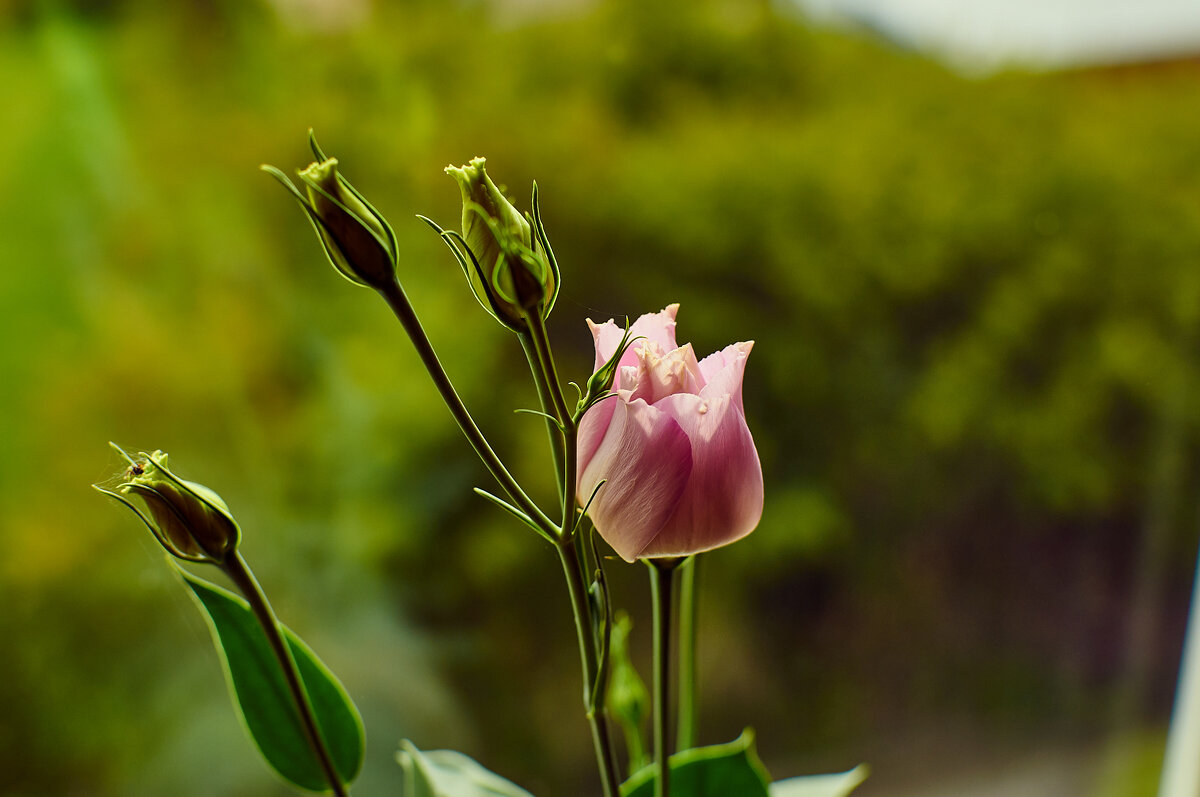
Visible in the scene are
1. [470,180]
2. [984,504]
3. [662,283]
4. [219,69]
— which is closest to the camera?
[470,180]

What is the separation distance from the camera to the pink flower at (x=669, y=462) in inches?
7.9

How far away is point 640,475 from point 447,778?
0.15 meters

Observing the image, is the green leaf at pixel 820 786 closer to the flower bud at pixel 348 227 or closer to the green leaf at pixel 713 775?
the green leaf at pixel 713 775

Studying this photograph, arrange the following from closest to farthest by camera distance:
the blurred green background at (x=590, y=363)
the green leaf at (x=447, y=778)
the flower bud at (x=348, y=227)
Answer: the flower bud at (x=348, y=227) < the green leaf at (x=447, y=778) < the blurred green background at (x=590, y=363)

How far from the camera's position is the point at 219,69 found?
1.54 ft

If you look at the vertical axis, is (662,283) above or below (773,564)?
above

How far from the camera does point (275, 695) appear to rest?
254 mm

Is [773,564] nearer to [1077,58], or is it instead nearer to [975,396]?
[975,396]

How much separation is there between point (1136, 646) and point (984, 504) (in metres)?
0.24

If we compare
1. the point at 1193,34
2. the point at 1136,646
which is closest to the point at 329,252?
the point at 1193,34

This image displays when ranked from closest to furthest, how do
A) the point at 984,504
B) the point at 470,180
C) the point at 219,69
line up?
1. the point at 470,180
2. the point at 219,69
3. the point at 984,504

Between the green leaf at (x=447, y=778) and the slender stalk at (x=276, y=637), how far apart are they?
0.03 m

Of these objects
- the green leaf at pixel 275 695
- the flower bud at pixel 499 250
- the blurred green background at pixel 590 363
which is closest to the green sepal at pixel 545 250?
the flower bud at pixel 499 250

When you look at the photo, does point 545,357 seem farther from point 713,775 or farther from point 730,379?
point 713,775
